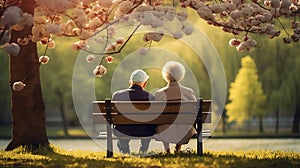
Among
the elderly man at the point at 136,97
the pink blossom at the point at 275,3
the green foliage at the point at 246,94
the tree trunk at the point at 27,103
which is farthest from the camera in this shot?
the green foliage at the point at 246,94

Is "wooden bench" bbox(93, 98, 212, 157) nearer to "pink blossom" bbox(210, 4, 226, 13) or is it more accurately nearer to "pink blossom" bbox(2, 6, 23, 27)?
"pink blossom" bbox(210, 4, 226, 13)

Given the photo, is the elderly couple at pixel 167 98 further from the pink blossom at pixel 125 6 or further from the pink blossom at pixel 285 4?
the pink blossom at pixel 285 4

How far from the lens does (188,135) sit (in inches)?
459

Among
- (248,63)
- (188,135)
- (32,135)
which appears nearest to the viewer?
(188,135)

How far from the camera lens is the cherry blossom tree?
1152 cm

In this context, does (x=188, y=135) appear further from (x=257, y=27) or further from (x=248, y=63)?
(x=248, y=63)

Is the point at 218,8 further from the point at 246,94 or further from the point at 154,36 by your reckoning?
the point at 246,94

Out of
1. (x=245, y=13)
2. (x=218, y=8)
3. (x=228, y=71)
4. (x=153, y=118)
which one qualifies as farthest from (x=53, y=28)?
(x=228, y=71)

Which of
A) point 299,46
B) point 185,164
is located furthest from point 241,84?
point 185,164

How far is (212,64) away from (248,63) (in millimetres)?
4127

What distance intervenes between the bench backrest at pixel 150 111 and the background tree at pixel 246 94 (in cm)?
2965

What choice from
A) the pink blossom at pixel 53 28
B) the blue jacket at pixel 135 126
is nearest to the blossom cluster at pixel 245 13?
the blue jacket at pixel 135 126

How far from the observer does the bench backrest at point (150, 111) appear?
11156 millimetres

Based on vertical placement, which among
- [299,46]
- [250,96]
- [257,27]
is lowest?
[250,96]
